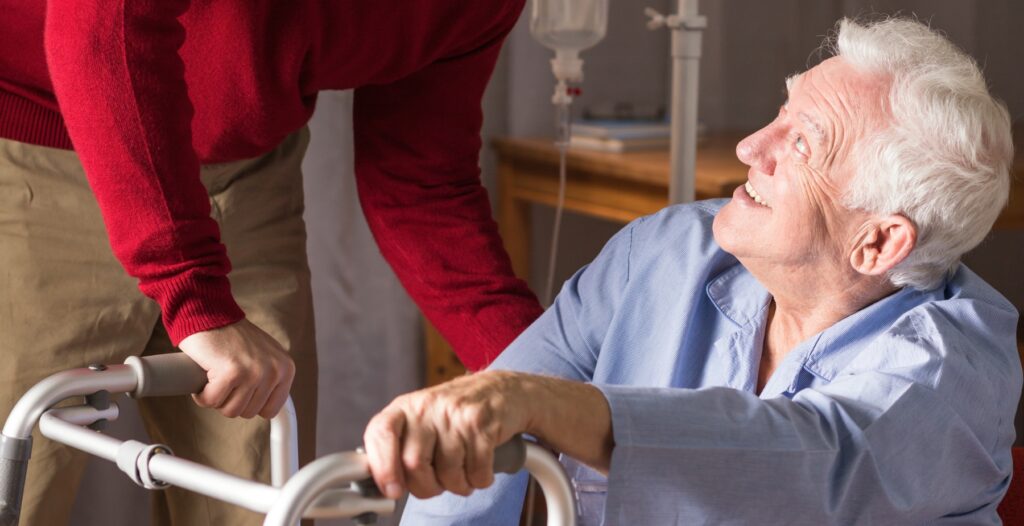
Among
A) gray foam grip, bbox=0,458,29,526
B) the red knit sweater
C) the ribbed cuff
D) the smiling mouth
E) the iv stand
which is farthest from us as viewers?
the iv stand

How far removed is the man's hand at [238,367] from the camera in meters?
1.29

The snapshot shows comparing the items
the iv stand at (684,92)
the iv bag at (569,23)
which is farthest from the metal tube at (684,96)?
the iv bag at (569,23)

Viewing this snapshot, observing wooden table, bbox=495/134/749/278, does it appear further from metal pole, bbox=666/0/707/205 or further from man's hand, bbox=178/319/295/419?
man's hand, bbox=178/319/295/419

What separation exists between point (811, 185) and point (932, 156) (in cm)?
13

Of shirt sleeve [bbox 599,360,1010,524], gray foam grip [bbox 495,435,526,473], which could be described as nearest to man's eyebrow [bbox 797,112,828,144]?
shirt sleeve [bbox 599,360,1010,524]

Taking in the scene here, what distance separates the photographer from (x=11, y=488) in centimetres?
121

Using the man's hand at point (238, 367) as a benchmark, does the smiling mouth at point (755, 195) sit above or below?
above

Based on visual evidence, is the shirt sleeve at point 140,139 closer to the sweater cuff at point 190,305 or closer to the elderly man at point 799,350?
the sweater cuff at point 190,305

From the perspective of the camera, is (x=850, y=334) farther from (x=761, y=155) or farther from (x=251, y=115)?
(x=251, y=115)

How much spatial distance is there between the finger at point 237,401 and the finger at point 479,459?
0.40m

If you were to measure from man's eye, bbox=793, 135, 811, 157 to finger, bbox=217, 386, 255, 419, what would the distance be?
2.08 ft

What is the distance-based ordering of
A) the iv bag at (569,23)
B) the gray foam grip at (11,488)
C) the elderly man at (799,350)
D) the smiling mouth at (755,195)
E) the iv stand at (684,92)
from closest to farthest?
the elderly man at (799,350) → the gray foam grip at (11,488) → the smiling mouth at (755,195) → the iv stand at (684,92) → the iv bag at (569,23)

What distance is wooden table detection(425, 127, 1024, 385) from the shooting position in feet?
7.77

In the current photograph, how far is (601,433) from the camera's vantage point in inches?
41.9
